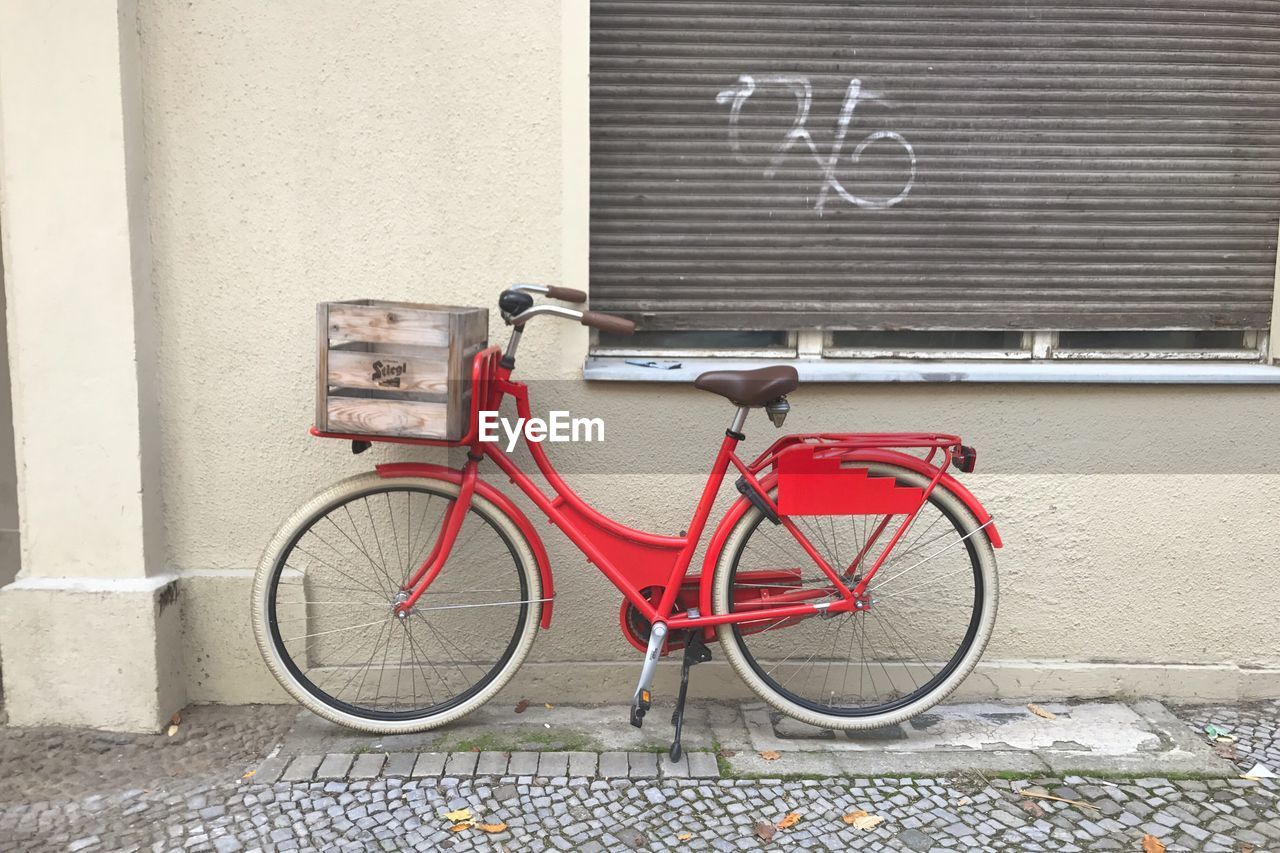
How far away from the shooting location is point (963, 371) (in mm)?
4082

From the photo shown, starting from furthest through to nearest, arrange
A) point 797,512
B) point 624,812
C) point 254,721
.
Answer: point 254,721 → point 797,512 → point 624,812

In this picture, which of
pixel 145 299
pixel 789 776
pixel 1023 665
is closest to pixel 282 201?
pixel 145 299

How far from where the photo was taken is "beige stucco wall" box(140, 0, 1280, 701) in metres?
3.84

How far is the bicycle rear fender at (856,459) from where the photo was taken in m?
3.70

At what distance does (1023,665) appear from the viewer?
4215 millimetres

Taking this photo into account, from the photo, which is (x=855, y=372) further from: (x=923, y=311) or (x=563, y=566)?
(x=563, y=566)

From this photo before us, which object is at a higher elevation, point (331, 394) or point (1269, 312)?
point (1269, 312)

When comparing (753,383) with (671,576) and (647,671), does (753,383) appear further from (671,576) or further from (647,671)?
(647,671)

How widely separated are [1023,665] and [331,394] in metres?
2.71

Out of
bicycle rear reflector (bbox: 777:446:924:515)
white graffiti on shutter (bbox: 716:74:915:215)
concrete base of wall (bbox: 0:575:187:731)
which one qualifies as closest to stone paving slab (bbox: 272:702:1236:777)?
concrete base of wall (bbox: 0:575:187:731)

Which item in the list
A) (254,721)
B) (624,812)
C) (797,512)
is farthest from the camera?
(254,721)

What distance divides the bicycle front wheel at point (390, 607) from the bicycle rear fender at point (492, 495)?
0.16m

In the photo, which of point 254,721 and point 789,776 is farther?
point 254,721

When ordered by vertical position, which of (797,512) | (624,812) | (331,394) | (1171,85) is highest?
(1171,85)
